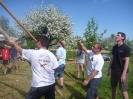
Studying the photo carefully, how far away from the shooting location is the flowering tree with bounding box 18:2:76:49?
2389 centimetres

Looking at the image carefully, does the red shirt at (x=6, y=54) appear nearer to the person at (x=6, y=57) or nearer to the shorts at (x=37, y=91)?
the person at (x=6, y=57)

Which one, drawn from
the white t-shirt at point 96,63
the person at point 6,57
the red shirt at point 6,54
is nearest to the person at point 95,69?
the white t-shirt at point 96,63

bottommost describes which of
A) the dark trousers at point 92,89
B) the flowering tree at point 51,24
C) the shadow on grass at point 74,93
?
the shadow on grass at point 74,93

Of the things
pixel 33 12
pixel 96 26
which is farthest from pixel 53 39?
pixel 96 26

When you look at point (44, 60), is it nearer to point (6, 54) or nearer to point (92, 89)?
point (92, 89)

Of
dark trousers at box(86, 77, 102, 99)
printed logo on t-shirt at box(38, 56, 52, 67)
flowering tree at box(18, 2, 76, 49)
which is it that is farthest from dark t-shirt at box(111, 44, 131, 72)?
flowering tree at box(18, 2, 76, 49)

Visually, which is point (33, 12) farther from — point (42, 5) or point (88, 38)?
point (88, 38)

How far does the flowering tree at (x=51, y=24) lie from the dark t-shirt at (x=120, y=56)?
19.4 meters

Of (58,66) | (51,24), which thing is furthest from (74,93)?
(51,24)

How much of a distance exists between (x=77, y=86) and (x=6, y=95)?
2863mm

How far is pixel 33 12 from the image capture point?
25.1 metres

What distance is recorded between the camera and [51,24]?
24.0m

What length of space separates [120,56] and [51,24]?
20506mm

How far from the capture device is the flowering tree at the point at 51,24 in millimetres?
23891
